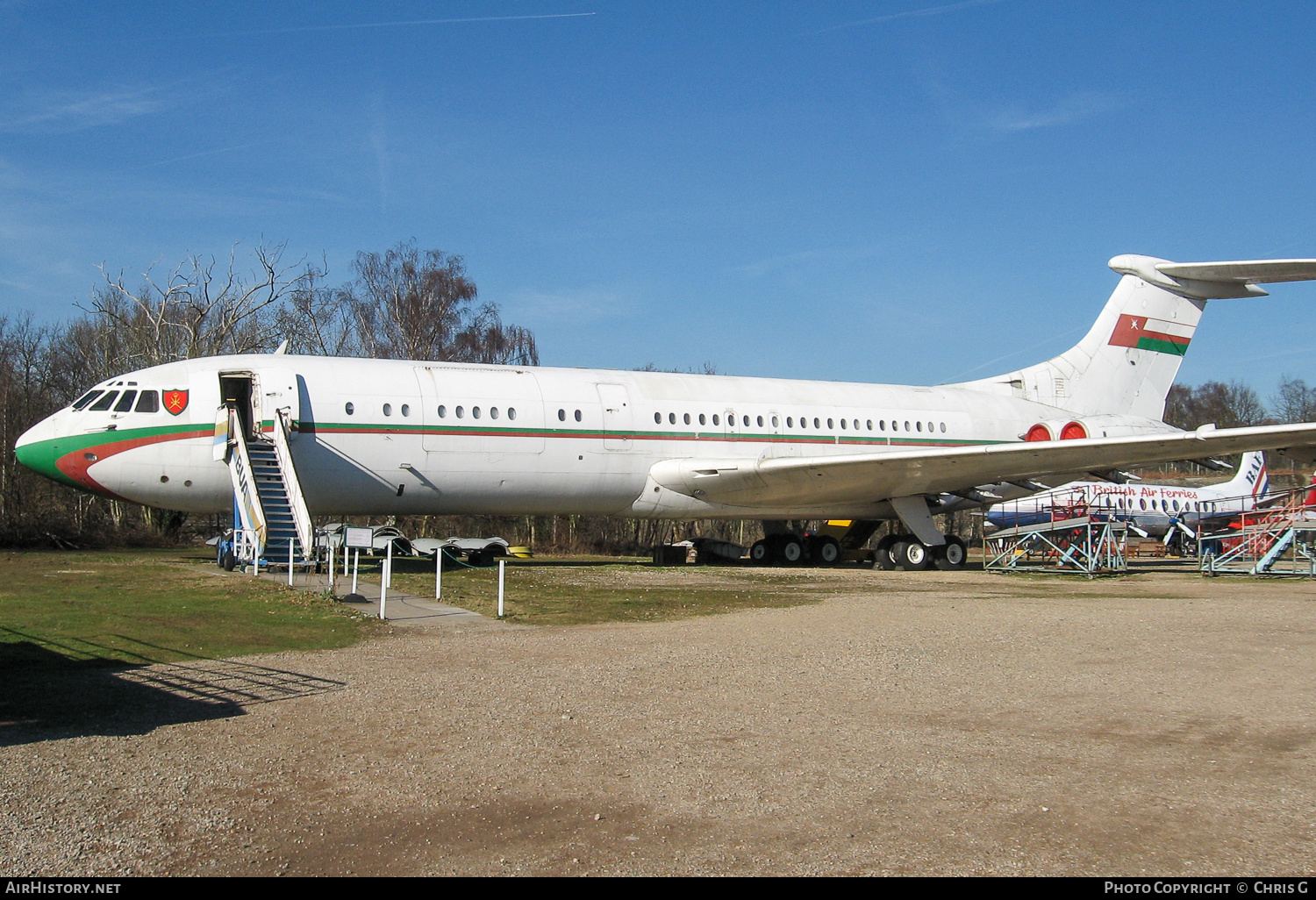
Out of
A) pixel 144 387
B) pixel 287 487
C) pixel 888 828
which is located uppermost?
pixel 144 387

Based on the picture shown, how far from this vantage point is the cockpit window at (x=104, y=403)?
18266 mm

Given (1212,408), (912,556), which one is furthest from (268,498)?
(1212,408)

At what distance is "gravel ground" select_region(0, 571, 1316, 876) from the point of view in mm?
4254

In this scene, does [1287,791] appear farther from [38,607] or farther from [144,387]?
[144,387]

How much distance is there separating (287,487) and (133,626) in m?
7.04

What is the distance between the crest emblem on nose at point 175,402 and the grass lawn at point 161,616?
2.89 metres

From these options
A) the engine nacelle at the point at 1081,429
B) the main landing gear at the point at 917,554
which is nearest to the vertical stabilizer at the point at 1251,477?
the engine nacelle at the point at 1081,429

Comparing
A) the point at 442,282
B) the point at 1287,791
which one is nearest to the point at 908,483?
the point at 1287,791

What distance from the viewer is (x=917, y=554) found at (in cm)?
2305

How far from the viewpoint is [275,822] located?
4.56 metres

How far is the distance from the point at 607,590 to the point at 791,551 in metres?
10.9

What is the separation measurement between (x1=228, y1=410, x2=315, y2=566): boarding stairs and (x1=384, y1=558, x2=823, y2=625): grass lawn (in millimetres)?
1803

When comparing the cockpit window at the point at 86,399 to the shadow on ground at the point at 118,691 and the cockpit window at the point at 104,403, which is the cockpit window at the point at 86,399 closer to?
the cockpit window at the point at 104,403

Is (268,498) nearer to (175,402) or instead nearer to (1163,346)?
(175,402)
